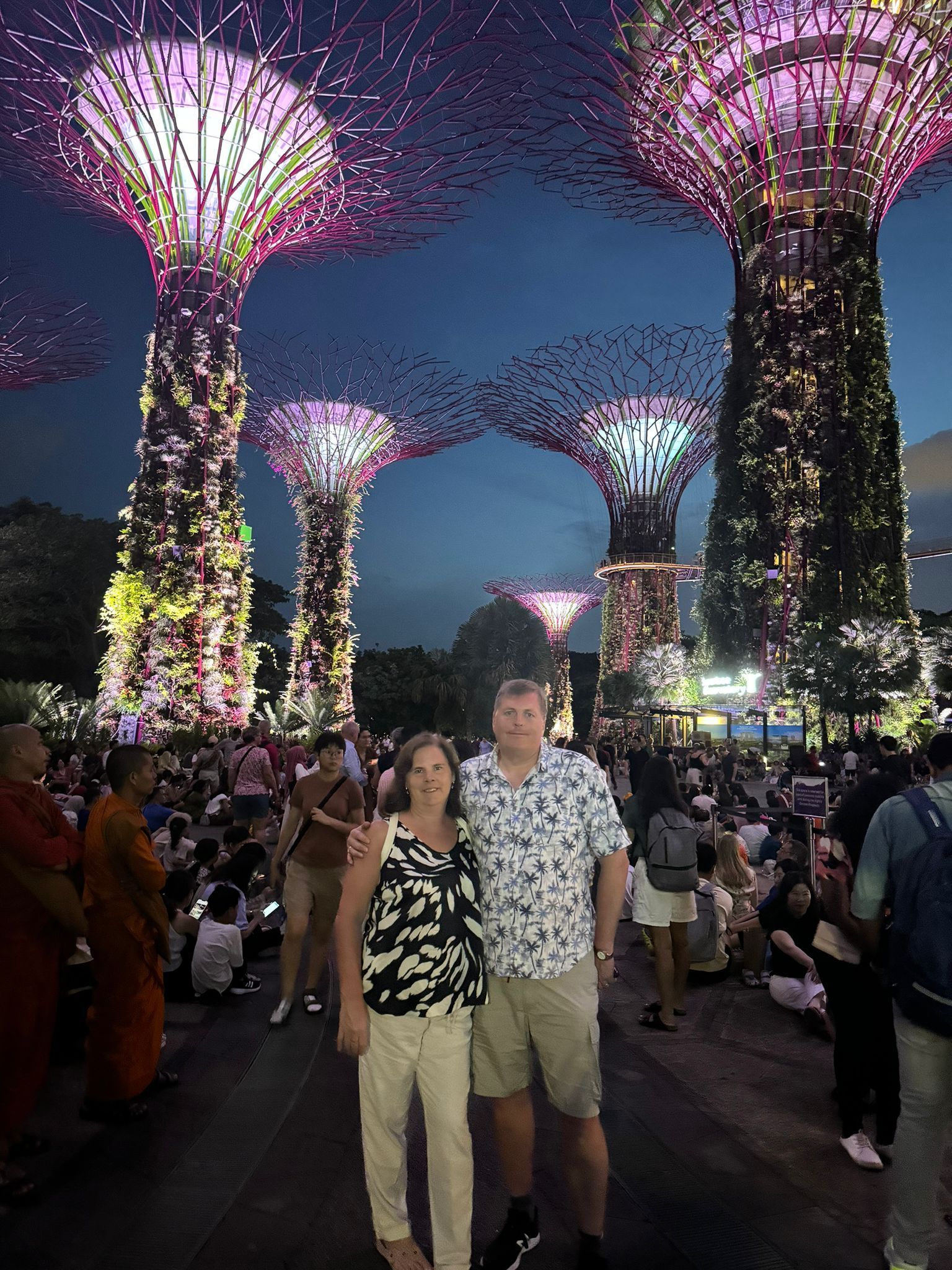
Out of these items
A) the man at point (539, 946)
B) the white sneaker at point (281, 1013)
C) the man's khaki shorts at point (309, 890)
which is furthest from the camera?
the man's khaki shorts at point (309, 890)

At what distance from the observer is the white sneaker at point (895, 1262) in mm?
2518

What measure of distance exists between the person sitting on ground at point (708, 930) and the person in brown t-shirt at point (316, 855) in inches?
87.0

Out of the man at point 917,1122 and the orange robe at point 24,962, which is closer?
the man at point 917,1122

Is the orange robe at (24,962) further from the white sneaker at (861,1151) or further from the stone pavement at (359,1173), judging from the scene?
the white sneaker at (861,1151)

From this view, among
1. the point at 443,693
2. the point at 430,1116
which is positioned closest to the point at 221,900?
the point at 430,1116

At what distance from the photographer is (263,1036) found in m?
4.57

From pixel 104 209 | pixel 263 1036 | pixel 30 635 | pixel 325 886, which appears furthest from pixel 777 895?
pixel 30 635

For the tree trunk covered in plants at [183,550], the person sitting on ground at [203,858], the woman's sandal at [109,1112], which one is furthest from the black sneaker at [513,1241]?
the tree trunk covered in plants at [183,550]

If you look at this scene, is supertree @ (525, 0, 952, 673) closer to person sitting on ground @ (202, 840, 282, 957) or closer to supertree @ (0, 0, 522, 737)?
supertree @ (0, 0, 522, 737)

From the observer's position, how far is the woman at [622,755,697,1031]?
188 inches

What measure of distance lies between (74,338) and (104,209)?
12.1 metres

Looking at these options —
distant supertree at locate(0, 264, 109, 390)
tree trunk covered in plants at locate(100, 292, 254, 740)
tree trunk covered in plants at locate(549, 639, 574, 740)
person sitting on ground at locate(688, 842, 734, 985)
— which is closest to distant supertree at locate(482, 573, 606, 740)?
tree trunk covered in plants at locate(549, 639, 574, 740)

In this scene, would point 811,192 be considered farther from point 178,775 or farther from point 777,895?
point 777,895

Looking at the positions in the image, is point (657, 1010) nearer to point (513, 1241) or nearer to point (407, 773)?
point (513, 1241)
